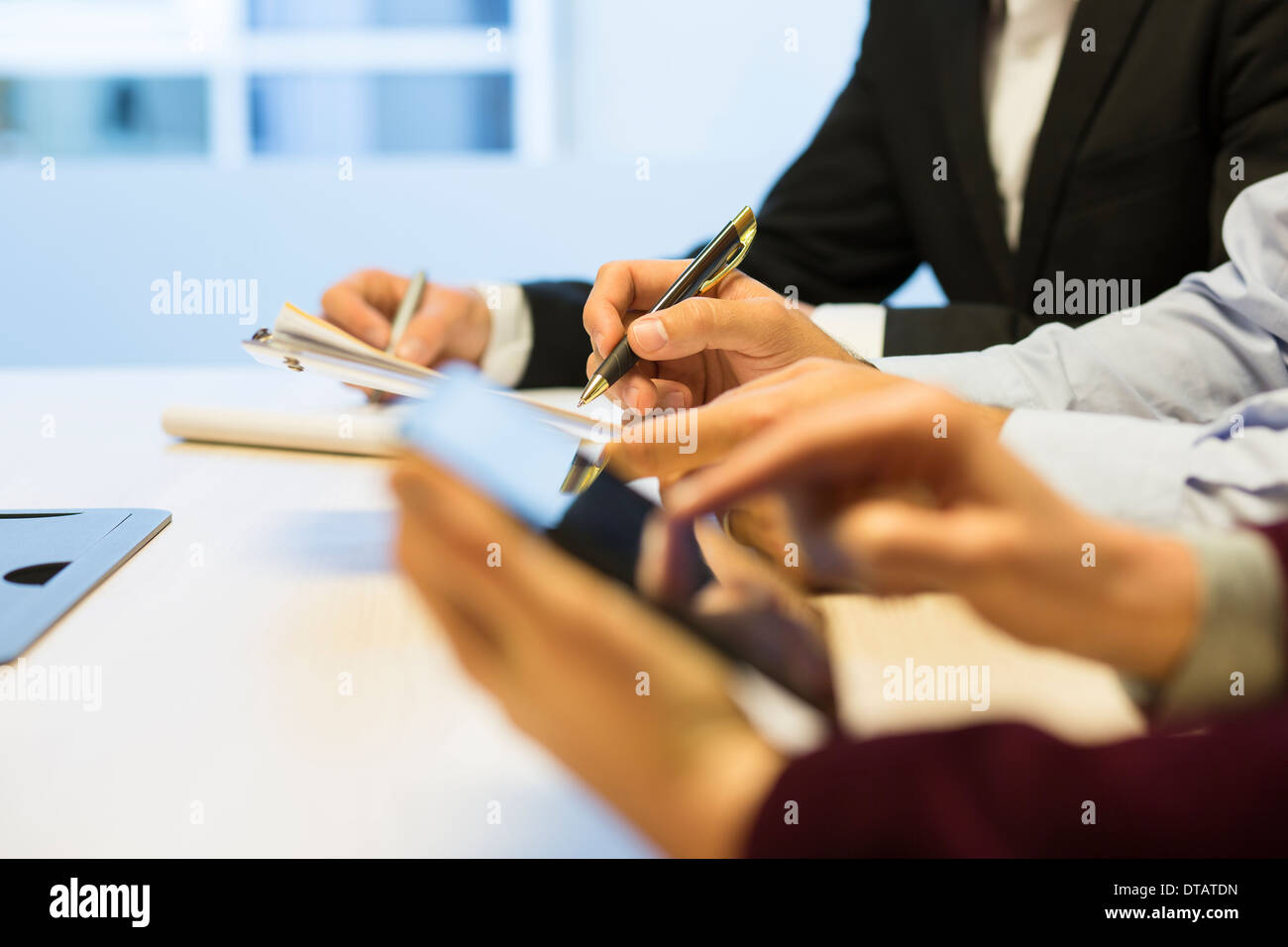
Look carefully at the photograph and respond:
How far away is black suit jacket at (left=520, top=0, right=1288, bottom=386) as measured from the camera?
35.3 inches

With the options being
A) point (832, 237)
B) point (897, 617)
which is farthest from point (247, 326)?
point (897, 617)

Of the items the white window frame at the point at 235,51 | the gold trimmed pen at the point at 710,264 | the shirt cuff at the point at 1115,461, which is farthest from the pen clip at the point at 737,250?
the white window frame at the point at 235,51

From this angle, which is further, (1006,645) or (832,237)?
(832,237)

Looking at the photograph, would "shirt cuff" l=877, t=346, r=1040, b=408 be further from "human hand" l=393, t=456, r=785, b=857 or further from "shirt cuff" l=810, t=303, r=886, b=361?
"human hand" l=393, t=456, r=785, b=857

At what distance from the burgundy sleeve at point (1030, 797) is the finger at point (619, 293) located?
456 millimetres

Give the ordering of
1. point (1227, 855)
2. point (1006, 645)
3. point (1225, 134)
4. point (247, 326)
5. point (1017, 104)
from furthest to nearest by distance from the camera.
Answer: point (247, 326), point (1017, 104), point (1225, 134), point (1006, 645), point (1227, 855)

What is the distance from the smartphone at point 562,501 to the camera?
0.23 metres

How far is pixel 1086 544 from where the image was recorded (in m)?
0.26

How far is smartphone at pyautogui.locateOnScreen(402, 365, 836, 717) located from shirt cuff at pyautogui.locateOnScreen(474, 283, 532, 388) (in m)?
0.51

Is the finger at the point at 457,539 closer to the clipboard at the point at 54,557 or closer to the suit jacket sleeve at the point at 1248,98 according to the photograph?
the clipboard at the point at 54,557

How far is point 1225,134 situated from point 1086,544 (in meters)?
0.86

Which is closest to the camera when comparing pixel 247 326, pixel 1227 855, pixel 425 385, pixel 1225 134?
pixel 1227 855
